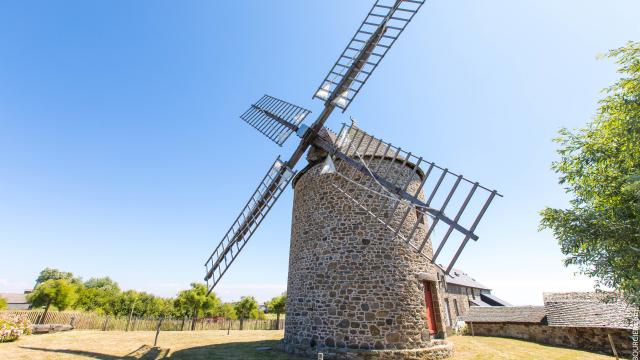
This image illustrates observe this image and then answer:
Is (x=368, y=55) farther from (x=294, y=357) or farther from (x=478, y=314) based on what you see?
(x=478, y=314)

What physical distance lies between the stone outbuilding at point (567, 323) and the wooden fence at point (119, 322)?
19.7 metres

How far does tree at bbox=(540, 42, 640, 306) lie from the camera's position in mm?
7453

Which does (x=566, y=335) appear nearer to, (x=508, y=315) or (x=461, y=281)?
(x=508, y=315)

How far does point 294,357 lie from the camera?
9.66 metres

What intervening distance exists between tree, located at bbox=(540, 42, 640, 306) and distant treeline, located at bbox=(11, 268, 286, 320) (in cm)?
2474

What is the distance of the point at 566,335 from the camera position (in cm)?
1597

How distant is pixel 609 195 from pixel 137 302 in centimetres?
4796

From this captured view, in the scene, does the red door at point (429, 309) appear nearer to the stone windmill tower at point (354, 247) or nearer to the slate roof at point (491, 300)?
the stone windmill tower at point (354, 247)

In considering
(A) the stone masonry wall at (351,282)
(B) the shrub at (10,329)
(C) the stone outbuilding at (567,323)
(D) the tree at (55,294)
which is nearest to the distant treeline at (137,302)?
(D) the tree at (55,294)

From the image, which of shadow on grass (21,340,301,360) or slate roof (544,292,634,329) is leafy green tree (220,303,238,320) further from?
slate roof (544,292,634,329)

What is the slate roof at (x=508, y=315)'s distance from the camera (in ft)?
60.4

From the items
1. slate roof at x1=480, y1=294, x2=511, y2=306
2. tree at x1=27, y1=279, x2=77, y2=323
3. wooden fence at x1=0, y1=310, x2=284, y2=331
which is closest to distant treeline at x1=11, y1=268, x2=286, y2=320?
tree at x1=27, y1=279, x2=77, y2=323

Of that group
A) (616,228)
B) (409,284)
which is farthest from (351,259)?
(616,228)

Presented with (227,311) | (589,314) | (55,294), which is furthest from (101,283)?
(589,314)
